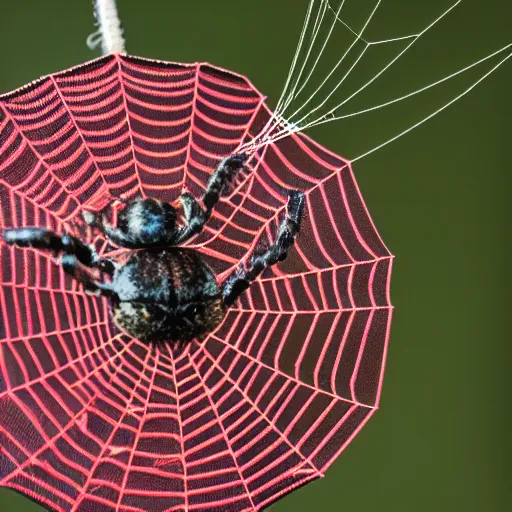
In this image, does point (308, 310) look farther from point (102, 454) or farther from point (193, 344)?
point (102, 454)

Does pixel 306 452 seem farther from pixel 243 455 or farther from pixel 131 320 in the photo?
pixel 131 320

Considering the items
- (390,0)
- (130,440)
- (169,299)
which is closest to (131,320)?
(169,299)

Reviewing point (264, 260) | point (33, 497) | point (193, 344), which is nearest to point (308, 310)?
point (193, 344)

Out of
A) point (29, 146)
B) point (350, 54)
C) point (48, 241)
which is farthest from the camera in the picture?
point (350, 54)

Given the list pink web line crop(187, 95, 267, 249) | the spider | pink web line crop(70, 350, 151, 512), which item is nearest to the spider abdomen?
the spider

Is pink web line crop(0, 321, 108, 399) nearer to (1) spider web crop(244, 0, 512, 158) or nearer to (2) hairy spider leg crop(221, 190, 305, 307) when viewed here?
(2) hairy spider leg crop(221, 190, 305, 307)

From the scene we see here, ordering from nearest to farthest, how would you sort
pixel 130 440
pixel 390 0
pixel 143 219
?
pixel 143 219 < pixel 130 440 < pixel 390 0
